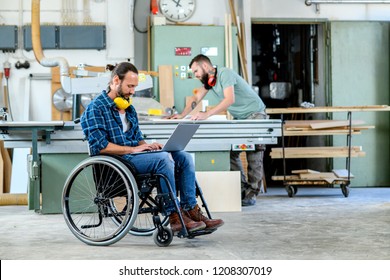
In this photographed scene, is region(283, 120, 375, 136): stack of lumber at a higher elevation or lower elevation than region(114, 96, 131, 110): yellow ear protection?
lower

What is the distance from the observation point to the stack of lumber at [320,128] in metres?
8.93

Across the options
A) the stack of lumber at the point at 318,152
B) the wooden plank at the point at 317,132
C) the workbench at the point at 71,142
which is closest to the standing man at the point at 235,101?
the workbench at the point at 71,142

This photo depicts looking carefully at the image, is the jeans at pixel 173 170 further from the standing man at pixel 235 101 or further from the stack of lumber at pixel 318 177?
the stack of lumber at pixel 318 177

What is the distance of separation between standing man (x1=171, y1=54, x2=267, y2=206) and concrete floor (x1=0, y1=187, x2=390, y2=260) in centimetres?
28

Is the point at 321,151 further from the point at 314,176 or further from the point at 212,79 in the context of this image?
the point at 212,79

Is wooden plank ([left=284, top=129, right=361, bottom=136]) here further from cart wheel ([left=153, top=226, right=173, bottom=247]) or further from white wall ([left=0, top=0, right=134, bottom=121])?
cart wheel ([left=153, top=226, right=173, bottom=247])

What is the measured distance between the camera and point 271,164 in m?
11.7

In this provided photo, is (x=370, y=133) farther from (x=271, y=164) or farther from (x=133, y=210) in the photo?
(x=133, y=210)

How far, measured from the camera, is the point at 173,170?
15.0 feet

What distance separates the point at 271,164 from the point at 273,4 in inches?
103

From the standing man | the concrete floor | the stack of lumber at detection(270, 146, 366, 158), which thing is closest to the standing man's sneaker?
the standing man

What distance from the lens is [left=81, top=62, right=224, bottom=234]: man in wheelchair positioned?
4.57 meters

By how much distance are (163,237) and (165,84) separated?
481 cm
